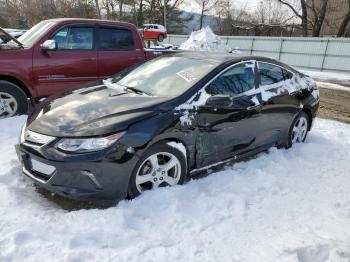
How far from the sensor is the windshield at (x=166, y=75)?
4.23 meters

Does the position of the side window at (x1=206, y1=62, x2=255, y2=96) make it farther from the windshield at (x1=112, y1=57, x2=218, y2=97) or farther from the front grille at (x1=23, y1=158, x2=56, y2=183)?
the front grille at (x1=23, y1=158, x2=56, y2=183)

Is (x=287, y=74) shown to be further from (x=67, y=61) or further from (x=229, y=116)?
(x=67, y=61)

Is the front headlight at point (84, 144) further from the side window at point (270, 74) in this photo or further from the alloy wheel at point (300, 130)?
the alloy wheel at point (300, 130)

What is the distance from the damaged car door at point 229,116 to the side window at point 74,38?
3421 millimetres

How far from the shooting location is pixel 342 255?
9.98 feet

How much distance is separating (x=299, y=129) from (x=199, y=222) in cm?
312

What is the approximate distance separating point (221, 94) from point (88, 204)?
1.94 metres

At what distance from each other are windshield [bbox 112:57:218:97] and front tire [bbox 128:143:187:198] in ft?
2.29

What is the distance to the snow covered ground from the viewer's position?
2967 mm

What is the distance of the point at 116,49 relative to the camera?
7242mm

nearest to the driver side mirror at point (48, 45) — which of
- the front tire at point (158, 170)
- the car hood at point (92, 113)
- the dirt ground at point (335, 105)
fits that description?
the car hood at point (92, 113)

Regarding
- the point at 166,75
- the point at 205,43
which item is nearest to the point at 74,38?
the point at 166,75

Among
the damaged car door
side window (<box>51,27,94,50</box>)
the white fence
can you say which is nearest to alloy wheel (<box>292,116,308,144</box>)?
the damaged car door

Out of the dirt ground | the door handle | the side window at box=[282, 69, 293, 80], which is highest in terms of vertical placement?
the side window at box=[282, 69, 293, 80]
